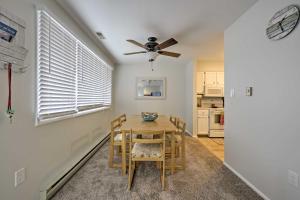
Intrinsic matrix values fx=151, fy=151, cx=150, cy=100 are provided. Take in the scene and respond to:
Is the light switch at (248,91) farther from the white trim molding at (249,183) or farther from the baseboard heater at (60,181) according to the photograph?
the baseboard heater at (60,181)

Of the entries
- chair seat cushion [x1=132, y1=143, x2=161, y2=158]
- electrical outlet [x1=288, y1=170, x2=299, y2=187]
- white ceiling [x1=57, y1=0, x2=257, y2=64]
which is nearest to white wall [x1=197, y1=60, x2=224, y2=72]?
white ceiling [x1=57, y1=0, x2=257, y2=64]

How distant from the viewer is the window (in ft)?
5.66

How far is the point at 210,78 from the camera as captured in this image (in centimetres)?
478

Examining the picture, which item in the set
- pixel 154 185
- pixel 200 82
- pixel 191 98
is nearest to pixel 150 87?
pixel 191 98

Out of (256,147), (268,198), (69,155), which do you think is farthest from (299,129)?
(69,155)

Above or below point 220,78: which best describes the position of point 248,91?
below

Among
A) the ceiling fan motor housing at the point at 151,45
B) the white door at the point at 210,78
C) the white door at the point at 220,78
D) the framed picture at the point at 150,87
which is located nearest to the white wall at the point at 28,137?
the ceiling fan motor housing at the point at 151,45

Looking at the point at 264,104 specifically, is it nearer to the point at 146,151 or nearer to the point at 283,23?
the point at 283,23

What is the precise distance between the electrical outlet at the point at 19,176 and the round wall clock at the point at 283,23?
295cm

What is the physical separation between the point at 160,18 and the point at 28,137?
2341mm

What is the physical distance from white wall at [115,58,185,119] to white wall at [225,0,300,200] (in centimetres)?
285

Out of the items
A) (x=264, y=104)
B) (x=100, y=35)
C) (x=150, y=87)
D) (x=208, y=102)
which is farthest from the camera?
(x=150, y=87)

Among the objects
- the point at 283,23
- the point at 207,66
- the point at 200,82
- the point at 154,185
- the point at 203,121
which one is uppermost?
the point at 207,66

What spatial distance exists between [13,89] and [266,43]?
9.00 feet
